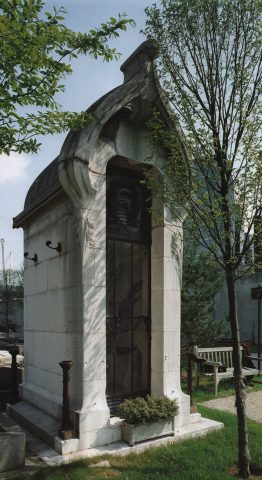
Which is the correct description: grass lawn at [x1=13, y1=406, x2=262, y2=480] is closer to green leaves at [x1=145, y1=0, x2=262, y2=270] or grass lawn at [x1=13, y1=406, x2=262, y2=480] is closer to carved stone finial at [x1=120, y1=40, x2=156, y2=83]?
green leaves at [x1=145, y1=0, x2=262, y2=270]

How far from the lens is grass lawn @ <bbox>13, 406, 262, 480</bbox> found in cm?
454

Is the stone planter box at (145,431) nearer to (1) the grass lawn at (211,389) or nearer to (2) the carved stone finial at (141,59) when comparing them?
(1) the grass lawn at (211,389)

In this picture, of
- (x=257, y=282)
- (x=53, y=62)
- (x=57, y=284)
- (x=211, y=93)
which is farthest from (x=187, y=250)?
(x=257, y=282)

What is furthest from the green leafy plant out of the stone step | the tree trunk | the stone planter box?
the tree trunk

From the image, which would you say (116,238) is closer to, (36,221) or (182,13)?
(36,221)

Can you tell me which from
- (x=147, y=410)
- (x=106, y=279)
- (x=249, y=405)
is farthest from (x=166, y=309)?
(x=249, y=405)

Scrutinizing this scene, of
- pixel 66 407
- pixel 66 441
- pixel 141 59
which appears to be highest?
pixel 141 59

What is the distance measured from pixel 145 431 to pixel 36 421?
1759 millimetres

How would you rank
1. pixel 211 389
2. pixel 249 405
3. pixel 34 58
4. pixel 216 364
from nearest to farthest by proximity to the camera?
pixel 34 58
pixel 249 405
pixel 216 364
pixel 211 389

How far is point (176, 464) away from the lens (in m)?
4.91

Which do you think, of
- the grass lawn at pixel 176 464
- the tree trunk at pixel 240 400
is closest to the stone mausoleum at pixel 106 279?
the grass lawn at pixel 176 464

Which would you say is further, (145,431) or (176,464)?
(145,431)

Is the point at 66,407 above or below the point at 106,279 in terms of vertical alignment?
below

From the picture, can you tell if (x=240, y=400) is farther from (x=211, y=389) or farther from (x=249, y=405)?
(x=211, y=389)
